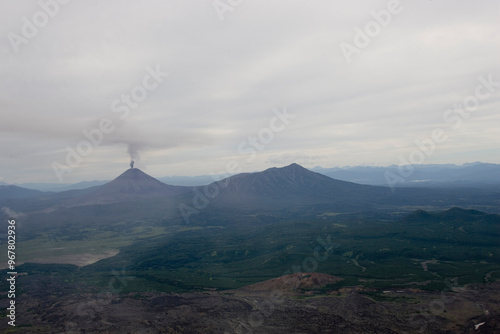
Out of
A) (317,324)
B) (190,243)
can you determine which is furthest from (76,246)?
(317,324)

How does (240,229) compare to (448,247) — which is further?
(240,229)

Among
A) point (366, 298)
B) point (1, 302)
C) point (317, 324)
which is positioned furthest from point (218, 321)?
point (1, 302)

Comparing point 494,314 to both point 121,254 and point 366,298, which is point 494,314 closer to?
point 366,298

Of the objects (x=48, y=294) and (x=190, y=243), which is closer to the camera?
(x=48, y=294)

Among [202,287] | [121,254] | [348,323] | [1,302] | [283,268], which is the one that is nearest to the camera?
[348,323]

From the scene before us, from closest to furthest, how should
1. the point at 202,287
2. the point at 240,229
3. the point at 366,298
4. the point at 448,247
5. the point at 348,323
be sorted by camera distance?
1. the point at 348,323
2. the point at 366,298
3. the point at 202,287
4. the point at 448,247
5. the point at 240,229

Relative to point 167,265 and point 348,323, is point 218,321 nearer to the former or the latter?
point 348,323
